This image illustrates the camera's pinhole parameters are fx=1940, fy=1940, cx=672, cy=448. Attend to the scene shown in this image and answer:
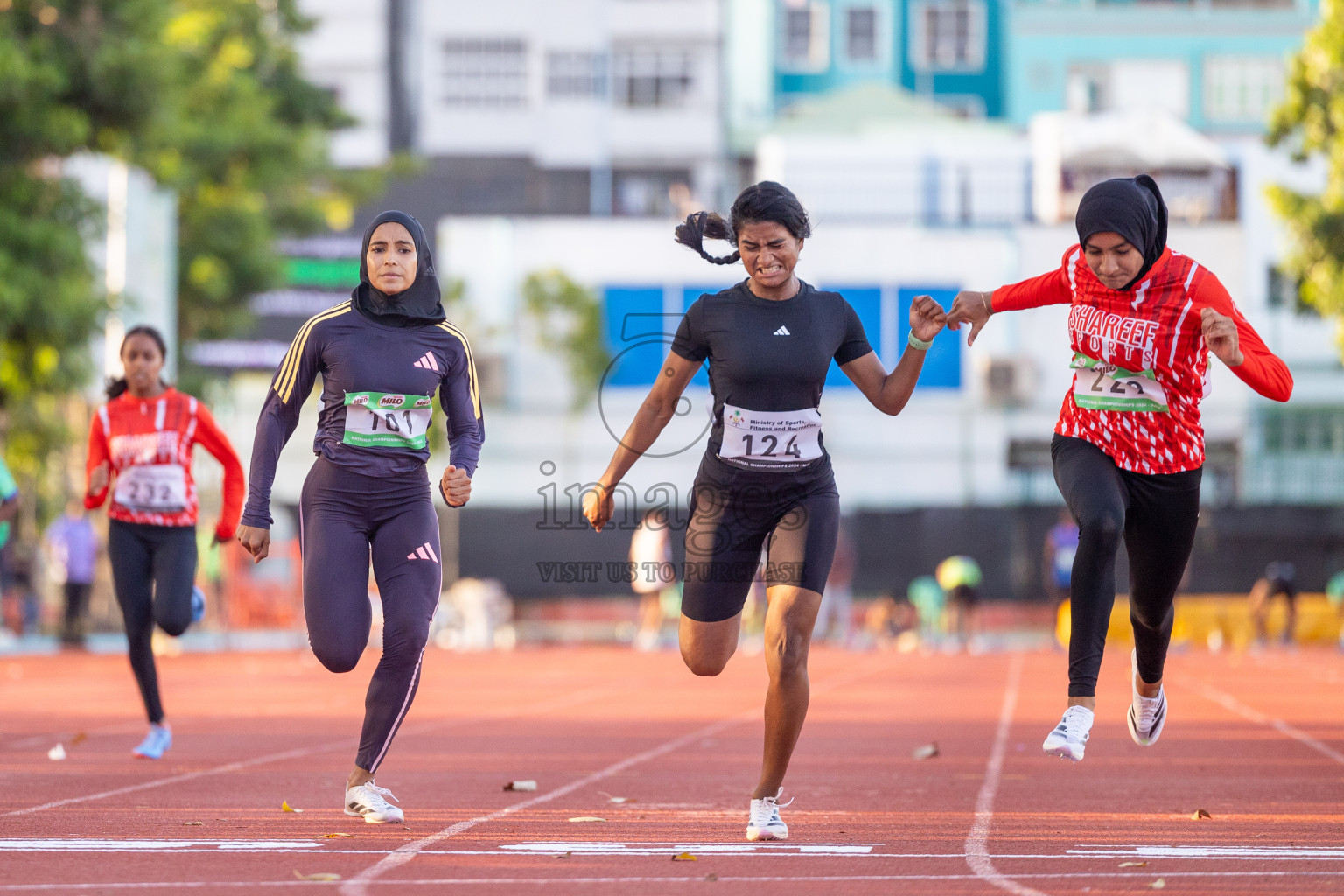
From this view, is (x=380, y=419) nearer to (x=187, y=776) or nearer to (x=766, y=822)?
(x=766, y=822)

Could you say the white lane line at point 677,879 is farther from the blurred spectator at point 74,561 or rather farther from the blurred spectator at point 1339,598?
the blurred spectator at point 1339,598

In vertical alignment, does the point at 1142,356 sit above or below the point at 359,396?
above

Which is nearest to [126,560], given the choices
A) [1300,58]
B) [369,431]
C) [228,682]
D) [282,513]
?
[369,431]

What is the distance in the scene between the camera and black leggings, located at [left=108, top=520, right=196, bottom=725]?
10.1m

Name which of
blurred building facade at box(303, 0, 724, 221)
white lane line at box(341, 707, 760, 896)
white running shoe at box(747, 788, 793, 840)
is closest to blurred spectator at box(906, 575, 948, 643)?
blurred building facade at box(303, 0, 724, 221)

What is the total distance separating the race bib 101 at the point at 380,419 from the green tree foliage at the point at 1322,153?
19.3 metres

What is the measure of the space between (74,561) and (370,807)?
19.0 m

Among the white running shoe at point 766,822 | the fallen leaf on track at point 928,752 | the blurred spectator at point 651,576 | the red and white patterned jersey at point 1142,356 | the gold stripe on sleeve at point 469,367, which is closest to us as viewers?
the white running shoe at point 766,822

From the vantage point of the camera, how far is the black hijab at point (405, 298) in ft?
24.9

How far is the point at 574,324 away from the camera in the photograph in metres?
43.5

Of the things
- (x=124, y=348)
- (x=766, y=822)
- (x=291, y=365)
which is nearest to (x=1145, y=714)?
(x=766, y=822)

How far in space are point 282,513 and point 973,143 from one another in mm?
19187

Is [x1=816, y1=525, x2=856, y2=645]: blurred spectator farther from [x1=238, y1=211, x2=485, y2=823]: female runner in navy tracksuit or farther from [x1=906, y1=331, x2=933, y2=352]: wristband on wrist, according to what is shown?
[x1=238, y1=211, x2=485, y2=823]: female runner in navy tracksuit

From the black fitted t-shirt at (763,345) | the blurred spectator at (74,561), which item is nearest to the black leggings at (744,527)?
the black fitted t-shirt at (763,345)
